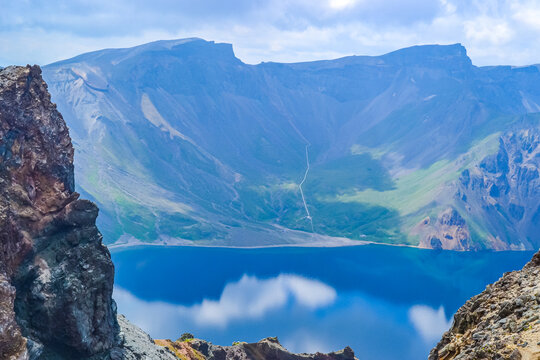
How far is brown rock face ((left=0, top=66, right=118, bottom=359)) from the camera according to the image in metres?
47.1

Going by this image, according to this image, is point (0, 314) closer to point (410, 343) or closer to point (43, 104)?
point (43, 104)

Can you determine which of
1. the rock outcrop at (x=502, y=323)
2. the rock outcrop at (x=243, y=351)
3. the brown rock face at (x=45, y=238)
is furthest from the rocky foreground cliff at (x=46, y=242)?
the rock outcrop at (x=502, y=323)

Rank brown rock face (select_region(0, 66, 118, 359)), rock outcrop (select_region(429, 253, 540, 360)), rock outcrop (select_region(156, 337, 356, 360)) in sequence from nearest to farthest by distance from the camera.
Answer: rock outcrop (select_region(429, 253, 540, 360)), brown rock face (select_region(0, 66, 118, 359)), rock outcrop (select_region(156, 337, 356, 360))

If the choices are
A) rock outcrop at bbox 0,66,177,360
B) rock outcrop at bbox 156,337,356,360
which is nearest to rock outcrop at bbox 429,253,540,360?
rock outcrop at bbox 0,66,177,360

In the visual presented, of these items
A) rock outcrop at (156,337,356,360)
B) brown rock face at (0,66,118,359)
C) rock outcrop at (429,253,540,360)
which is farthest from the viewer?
rock outcrop at (156,337,356,360)

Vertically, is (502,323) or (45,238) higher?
(502,323)

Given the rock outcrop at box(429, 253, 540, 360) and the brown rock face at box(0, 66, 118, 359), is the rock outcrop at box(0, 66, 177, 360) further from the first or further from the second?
the rock outcrop at box(429, 253, 540, 360)

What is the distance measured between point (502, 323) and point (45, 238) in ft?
131

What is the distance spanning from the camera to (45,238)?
51.0 m

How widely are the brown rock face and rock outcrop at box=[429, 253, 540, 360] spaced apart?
3094 cm

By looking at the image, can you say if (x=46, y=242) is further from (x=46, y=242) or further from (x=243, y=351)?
(x=243, y=351)

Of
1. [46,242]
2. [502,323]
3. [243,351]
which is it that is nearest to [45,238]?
[46,242]

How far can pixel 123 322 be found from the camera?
75812 mm

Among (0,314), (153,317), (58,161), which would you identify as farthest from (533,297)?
(153,317)
